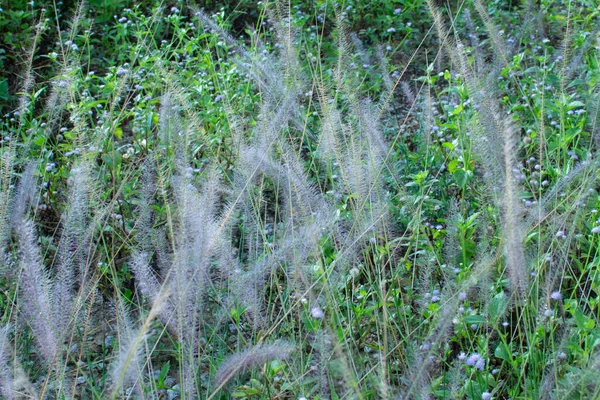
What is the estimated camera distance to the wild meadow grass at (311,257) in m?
1.68

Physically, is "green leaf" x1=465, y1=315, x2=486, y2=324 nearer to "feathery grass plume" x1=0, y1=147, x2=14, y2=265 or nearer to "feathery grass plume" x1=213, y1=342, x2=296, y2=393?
"feathery grass plume" x1=213, y1=342, x2=296, y2=393

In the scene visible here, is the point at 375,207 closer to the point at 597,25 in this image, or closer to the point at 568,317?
the point at 568,317

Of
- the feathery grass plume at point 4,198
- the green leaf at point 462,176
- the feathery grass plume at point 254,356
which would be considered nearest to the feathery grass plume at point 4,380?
the feathery grass plume at point 4,198

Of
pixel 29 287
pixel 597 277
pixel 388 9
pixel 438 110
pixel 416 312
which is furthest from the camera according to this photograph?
pixel 388 9

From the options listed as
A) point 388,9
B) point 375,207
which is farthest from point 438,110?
point 375,207

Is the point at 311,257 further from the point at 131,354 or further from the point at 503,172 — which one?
the point at 131,354

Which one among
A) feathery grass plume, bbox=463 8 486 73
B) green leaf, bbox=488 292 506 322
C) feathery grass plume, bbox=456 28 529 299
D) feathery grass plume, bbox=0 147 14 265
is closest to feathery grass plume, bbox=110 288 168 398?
feathery grass plume, bbox=0 147 14 265

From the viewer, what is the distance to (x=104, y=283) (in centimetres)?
246

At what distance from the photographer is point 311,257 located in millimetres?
2285

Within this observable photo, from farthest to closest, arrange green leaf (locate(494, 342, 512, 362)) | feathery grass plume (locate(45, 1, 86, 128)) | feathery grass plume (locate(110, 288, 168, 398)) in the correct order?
feathery grass plume (locate(45, 1, 86, 128))
green leaf (locate(494, 342, 512, 362))
feathery grass plume (locate(110, 288, 168, 398))

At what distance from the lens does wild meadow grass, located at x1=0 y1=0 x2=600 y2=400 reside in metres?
1.68

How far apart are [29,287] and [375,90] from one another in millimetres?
2094

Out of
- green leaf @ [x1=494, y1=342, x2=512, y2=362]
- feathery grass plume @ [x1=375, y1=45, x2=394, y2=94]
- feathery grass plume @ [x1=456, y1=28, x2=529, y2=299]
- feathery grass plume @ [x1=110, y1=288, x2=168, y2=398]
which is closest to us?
feathery grass plume @ [x1=110, y1=288, x2=168, y2=398]

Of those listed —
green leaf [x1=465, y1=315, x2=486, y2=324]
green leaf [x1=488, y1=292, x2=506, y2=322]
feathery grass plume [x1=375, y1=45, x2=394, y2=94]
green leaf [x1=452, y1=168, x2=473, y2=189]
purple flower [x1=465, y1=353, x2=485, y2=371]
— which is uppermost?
feathery grass plume [x1=375, y1=45, x2=394, y2=94]
